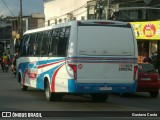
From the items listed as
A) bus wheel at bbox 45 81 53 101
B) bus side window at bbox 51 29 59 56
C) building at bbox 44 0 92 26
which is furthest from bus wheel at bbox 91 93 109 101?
building at bbox 44 0 92 26

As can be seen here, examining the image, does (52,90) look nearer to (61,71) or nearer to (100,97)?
(61,71)

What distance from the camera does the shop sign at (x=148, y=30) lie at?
37.2 metres

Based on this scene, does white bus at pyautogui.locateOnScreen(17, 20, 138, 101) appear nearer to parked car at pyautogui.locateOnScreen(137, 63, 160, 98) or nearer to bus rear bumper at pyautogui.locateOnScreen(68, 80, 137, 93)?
bus rear bumper at pyautogui.locateOnScreen(68, 80, 137, 93)

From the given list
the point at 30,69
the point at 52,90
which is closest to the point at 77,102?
the point at 52,90

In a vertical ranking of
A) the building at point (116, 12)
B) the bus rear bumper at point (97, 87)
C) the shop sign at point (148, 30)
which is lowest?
the bus rear bumper at point (97, 87)

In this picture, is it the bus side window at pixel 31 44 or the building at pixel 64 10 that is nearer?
the bus side window at pixel 31 44

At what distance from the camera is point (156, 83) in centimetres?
2095

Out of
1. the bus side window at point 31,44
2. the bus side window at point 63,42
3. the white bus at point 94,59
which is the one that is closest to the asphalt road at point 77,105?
the white bus at point 94,59

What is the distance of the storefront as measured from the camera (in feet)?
123

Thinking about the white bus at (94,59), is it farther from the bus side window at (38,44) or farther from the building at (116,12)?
the building at (116,12)

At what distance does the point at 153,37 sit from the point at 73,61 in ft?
75.7

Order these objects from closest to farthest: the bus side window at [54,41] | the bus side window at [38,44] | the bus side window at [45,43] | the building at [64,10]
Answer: the bus side window at [54,41], the bus side window at [45,43], the bus side window at [38,44], the building at [64,10]

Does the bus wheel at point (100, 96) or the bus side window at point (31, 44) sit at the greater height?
the bus side window at point (31, 44)

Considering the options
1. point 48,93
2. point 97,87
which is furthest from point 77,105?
point 48,93
